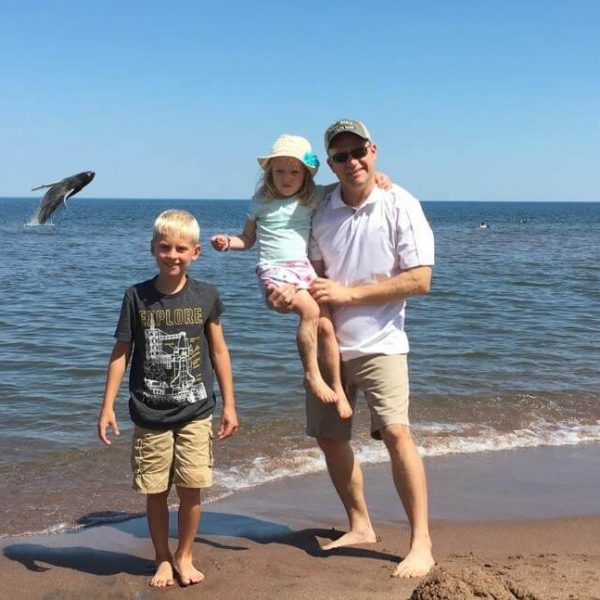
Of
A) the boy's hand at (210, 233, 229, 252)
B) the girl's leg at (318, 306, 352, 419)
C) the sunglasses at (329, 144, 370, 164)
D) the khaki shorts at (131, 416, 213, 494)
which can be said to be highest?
the sunglasses at (329, 144, 370, 164)

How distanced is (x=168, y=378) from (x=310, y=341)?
76cm

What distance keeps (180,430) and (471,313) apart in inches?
455

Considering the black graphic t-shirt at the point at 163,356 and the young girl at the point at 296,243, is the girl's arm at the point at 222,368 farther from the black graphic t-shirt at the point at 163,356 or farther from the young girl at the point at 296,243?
the young girl at the point at 296,243

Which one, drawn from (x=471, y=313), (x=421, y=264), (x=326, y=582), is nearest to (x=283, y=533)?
(x=326, y=582)

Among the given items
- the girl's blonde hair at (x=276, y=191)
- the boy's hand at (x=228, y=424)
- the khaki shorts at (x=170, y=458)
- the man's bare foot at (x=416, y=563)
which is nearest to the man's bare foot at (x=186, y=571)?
the khaki shorts at (x=170, y=458)

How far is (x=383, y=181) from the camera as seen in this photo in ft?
13.6

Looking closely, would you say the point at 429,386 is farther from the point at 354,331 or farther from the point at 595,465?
the point at 354,331

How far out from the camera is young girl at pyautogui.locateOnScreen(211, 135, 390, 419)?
13.4 ft

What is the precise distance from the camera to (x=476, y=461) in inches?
250

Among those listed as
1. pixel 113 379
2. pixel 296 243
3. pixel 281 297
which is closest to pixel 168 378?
pixel 113 379

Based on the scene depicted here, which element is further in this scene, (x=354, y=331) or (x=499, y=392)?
(x=499, y=392)

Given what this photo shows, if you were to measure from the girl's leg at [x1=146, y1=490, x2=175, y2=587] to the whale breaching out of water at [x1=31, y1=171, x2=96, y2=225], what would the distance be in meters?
2.41

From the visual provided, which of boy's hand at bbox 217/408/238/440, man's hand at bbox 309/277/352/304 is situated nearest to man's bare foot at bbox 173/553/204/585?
boy's hand at bbox 217/408/238/440

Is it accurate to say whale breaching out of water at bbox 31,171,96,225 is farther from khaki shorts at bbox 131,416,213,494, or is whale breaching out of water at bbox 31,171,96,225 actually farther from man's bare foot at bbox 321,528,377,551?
man's bare foot at bbox 321,528,377,551
